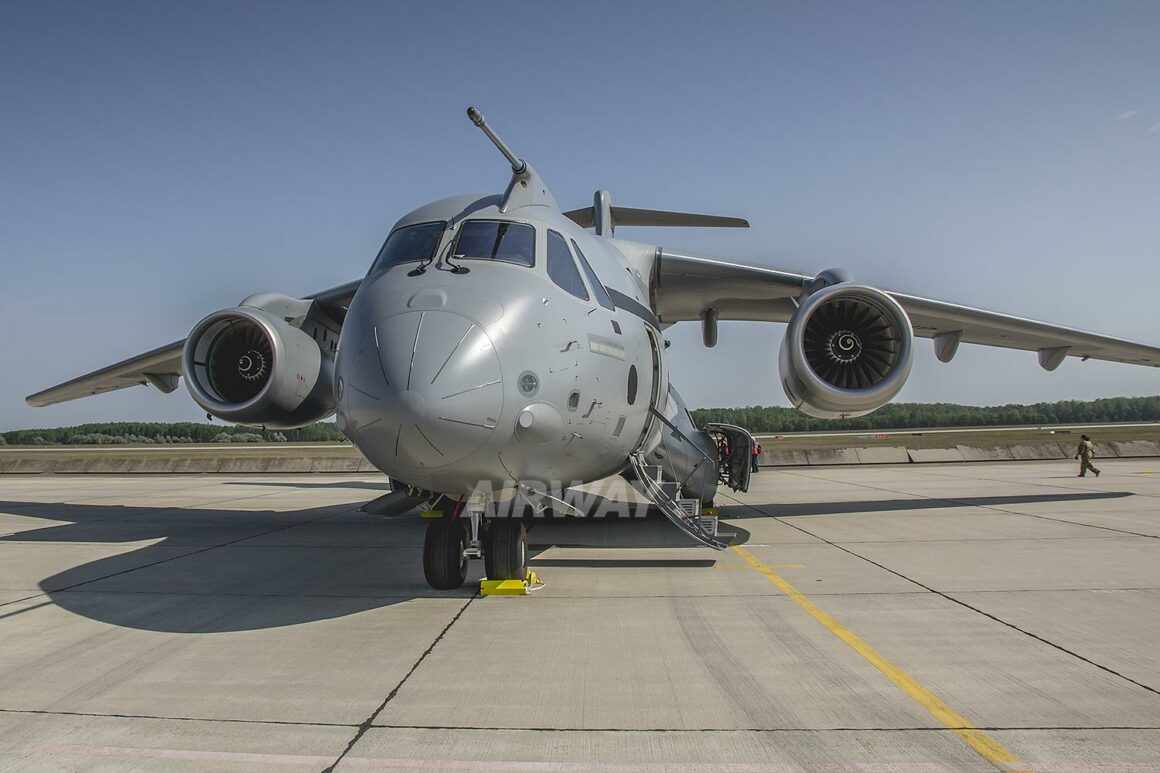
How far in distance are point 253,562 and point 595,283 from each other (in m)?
5.06

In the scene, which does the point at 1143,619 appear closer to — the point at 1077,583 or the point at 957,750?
the point at 1077,583

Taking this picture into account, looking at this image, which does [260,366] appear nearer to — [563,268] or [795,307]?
[563,268]

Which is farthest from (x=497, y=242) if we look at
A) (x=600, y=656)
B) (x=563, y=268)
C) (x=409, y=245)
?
(x=600, y=656)

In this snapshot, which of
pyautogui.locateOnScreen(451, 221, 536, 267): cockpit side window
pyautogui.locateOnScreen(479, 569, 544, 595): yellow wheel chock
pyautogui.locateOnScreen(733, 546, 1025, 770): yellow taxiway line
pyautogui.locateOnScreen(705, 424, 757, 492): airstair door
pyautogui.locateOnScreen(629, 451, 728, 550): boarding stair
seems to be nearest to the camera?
pyautogui.locateOnScreen(733, 546, 1025, 770): yellow taxiway line

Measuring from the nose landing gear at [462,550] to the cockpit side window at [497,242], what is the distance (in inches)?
86.3

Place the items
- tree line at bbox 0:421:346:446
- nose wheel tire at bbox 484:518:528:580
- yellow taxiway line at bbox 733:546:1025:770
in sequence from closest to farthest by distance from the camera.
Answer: yellow taxiway line at bbox 733:546:1025:770, nose wheel tire at bbox 484:518:528:580, tree line at bbox 0:421:346:446

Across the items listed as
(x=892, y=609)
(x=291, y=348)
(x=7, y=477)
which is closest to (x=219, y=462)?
(x=7, y=477)

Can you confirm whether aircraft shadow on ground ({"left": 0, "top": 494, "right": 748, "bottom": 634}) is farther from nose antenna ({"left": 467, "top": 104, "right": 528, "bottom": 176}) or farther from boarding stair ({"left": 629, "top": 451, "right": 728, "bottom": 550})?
nose antenna ({"left": 467, "top": 104, "right": 528, "bottom": 176})

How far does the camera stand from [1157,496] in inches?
585

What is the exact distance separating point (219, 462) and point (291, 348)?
22155mm

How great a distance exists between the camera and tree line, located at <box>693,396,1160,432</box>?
74062 mm

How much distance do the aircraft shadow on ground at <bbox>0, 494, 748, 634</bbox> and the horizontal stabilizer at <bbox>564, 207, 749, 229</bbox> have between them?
5.09 meters

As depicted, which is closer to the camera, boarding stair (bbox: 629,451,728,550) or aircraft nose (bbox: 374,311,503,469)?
aircraft nose (bbox: 374,311,503,469)

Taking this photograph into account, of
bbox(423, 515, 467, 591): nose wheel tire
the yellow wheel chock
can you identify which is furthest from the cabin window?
the yellow wheel chock
